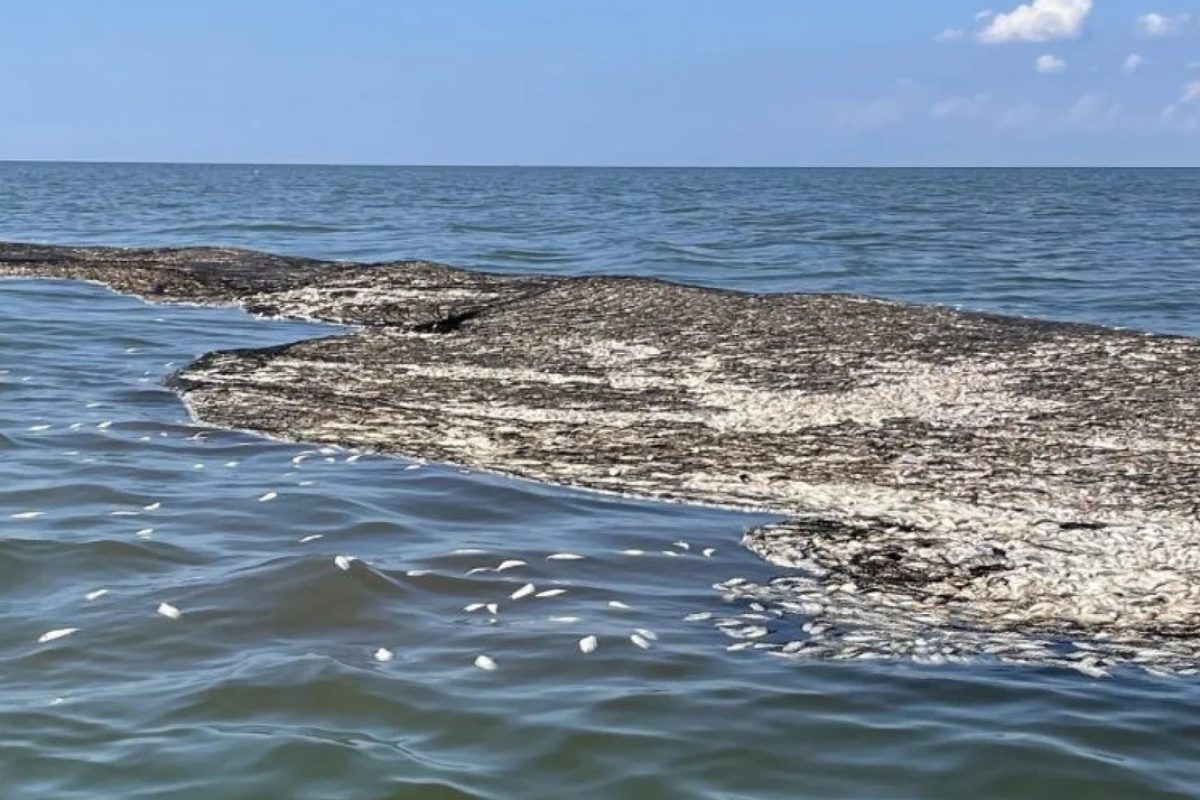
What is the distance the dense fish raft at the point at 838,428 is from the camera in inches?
311

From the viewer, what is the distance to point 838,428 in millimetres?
11625

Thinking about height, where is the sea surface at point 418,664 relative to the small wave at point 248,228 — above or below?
above

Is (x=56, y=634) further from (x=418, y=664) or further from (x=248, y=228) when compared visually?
(x=248, y=228)

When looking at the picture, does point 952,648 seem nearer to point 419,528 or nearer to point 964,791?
point 964,791

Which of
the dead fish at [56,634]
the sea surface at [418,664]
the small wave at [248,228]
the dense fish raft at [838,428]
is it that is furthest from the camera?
the small wave at [248,228]

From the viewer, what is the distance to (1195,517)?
359 inches

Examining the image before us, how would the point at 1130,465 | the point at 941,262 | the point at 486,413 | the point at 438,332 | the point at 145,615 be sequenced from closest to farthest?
the point at 145,615 → the point at 1130,465 → the point at 486,413 → the point at 438,332 → the point at 941,262

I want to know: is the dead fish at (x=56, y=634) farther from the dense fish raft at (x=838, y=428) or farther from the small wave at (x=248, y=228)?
the small wave at (x=248, y=228)

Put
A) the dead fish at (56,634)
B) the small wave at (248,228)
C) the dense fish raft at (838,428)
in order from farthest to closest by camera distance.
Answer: the small wave at (248,228)
the dense fish raft at (838,428)
the dead fish at (56,634)

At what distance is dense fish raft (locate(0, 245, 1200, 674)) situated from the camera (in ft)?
25.9

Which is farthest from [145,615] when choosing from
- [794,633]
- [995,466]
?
[995,466]

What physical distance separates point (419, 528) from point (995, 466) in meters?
3.72

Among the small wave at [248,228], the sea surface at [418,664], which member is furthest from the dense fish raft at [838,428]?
the small wave at [248,228]

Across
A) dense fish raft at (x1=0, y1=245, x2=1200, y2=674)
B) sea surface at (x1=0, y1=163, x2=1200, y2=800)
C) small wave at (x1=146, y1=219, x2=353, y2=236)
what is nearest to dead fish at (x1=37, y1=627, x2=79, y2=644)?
sea surface at (x1=0, y1=163, x2=1200, y2=800)
